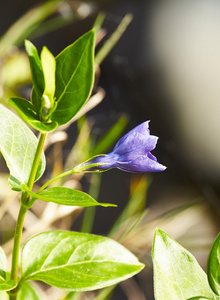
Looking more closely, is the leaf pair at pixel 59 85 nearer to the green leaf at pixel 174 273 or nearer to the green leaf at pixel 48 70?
the green leaf at pixel 48 70

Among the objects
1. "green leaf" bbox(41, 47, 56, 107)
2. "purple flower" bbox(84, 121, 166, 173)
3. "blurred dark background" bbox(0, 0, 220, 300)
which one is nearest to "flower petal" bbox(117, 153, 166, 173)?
"purple flower" bbox(84, 121, 166, 173)

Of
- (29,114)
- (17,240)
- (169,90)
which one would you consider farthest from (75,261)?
(169,90)

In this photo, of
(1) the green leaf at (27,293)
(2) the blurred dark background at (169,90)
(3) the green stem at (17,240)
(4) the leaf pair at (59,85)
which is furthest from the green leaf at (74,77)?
(2) the blurred dark background at (169,90)

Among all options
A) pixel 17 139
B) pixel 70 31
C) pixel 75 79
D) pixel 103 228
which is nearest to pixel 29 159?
pixel 17 139

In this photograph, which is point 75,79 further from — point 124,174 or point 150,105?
point 150,105

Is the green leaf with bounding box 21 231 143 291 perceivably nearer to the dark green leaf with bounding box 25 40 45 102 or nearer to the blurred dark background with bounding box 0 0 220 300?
the dark green leaf with bounding box 25 40 45 102

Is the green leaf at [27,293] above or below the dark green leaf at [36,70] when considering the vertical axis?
below

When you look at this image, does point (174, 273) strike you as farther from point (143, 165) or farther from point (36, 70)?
point (36, 70)
